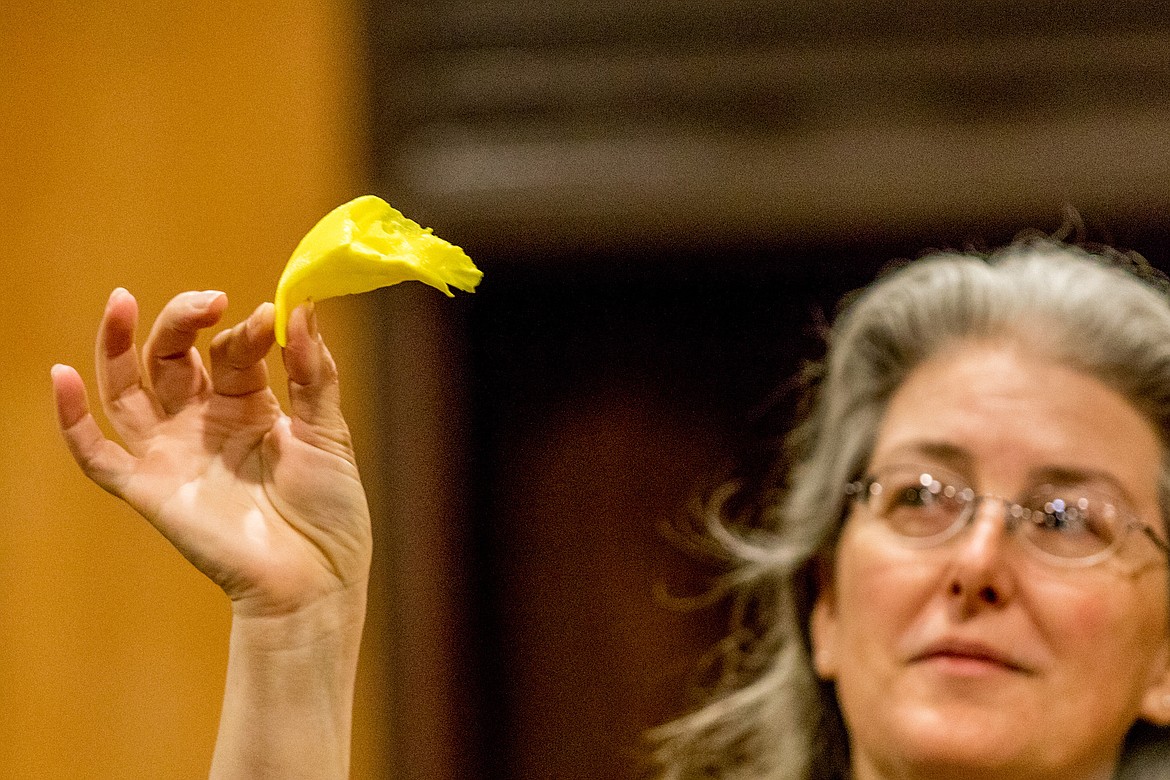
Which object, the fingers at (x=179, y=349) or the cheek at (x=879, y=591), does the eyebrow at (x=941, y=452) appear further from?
the fingers at (x=179, y=349)

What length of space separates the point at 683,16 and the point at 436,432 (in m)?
0.79

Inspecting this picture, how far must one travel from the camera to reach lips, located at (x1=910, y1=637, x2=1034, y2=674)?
1095mm

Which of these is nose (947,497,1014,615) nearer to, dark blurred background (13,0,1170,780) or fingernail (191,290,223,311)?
fingernail (191,290,223,311)

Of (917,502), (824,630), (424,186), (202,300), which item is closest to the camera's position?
(202,300)

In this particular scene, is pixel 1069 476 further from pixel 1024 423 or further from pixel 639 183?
pixel 639 183

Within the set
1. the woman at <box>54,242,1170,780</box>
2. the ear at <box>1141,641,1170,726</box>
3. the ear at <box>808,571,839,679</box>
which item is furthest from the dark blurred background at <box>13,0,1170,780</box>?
the ear at <box>1141,641,1170,726</box>

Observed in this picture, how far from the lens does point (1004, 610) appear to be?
111 cm

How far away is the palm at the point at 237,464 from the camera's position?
0.91 meters

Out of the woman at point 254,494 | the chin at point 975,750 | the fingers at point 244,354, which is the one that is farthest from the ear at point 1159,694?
the fingers at point 244,354

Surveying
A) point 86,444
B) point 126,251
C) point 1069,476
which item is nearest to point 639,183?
point 126,251

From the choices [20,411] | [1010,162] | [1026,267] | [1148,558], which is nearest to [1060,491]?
[1148,558]

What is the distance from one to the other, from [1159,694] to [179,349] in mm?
912

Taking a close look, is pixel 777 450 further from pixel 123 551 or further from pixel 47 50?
pixel 47 50

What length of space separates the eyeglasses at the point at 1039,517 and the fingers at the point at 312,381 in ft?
1.79
